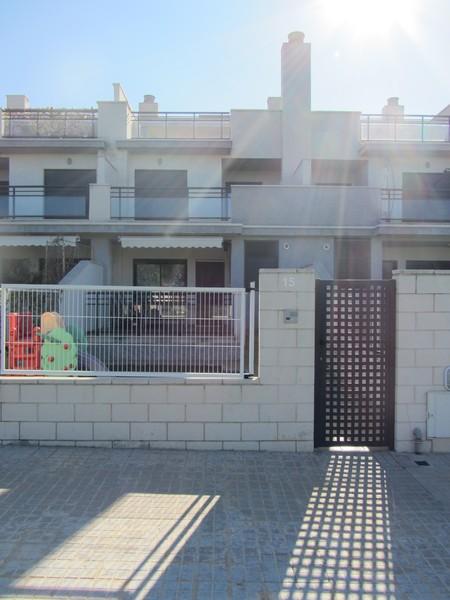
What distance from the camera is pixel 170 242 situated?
13516 mm

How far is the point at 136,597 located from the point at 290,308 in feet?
11.2

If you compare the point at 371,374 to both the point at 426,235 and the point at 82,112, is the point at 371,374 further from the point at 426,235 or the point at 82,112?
the point at 82,112

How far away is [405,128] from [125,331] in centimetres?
1586

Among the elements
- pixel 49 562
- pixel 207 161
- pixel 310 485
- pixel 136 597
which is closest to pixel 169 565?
pixel 136 597

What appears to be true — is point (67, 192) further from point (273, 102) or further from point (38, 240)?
point (273, 102)

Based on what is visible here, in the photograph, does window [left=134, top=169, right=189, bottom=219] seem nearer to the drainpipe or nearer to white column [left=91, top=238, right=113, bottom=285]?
white column [left=91, top=238, right=113, bottom=285]

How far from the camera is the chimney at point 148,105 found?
22.0 meters

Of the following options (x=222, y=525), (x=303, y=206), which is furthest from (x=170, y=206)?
(x=222, y=525)

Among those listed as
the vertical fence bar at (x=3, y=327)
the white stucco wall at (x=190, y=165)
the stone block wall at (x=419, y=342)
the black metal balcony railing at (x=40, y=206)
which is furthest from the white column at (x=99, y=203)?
the stone block wall at (x=419, y=342)

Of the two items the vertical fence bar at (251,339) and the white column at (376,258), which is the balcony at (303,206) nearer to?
the white column at (376,258)

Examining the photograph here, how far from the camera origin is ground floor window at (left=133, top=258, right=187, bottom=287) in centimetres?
1617

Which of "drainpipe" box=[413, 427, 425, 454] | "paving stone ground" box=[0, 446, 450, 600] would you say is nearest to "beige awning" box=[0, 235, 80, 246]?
"paving stone ground" box=[0, 446, 450, 600]

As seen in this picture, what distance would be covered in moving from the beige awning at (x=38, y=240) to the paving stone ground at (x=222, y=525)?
9585 mm

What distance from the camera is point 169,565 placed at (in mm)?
3100
